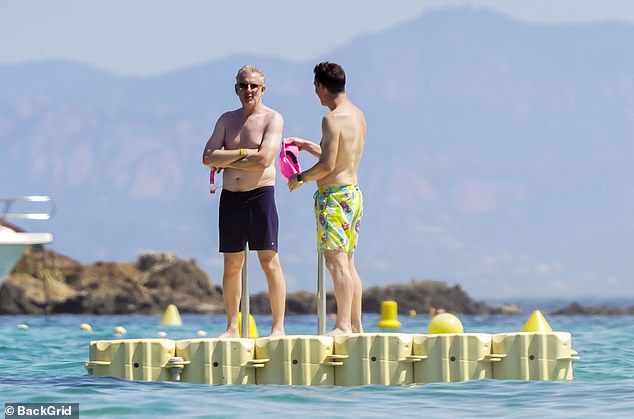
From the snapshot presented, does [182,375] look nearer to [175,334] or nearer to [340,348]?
[340,348]

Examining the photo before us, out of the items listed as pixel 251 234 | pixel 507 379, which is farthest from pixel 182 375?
pixel 507 379

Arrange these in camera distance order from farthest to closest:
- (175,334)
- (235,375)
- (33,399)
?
(175,334), (235,375), (33,399)

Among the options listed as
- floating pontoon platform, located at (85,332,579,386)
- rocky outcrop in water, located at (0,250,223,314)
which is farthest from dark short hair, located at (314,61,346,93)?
rocky outcrop in water, located at (0,250,223,314)

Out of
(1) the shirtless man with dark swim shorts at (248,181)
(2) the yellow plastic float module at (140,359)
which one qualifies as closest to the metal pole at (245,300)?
(1) the shirtless man with dark swim shorts at (248,181)

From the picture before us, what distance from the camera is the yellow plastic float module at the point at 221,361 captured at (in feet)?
34.3

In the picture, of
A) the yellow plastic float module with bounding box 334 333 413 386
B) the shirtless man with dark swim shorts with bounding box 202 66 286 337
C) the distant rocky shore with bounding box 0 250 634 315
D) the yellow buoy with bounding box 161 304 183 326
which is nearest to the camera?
the yellow plastic float module with bounding box 334 333 413 386

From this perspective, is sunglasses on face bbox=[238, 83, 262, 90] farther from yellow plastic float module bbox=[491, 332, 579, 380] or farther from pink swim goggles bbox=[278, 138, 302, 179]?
yellow plastic float module bbox=[491, 332, 579, 380]

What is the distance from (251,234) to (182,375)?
1.38m

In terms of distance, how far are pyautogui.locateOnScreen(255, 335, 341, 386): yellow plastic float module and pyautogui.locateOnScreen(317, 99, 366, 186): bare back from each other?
4.64 ft

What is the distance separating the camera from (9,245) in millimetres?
24703

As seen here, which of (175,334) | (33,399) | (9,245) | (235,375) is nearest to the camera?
(33,399)

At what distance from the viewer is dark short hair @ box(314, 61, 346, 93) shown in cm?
1055

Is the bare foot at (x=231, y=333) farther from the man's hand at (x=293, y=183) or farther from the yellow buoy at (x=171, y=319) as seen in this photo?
the yellow buoy at (x=171, y=319)

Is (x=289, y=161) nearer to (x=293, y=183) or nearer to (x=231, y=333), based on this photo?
(x=293, y=183)
